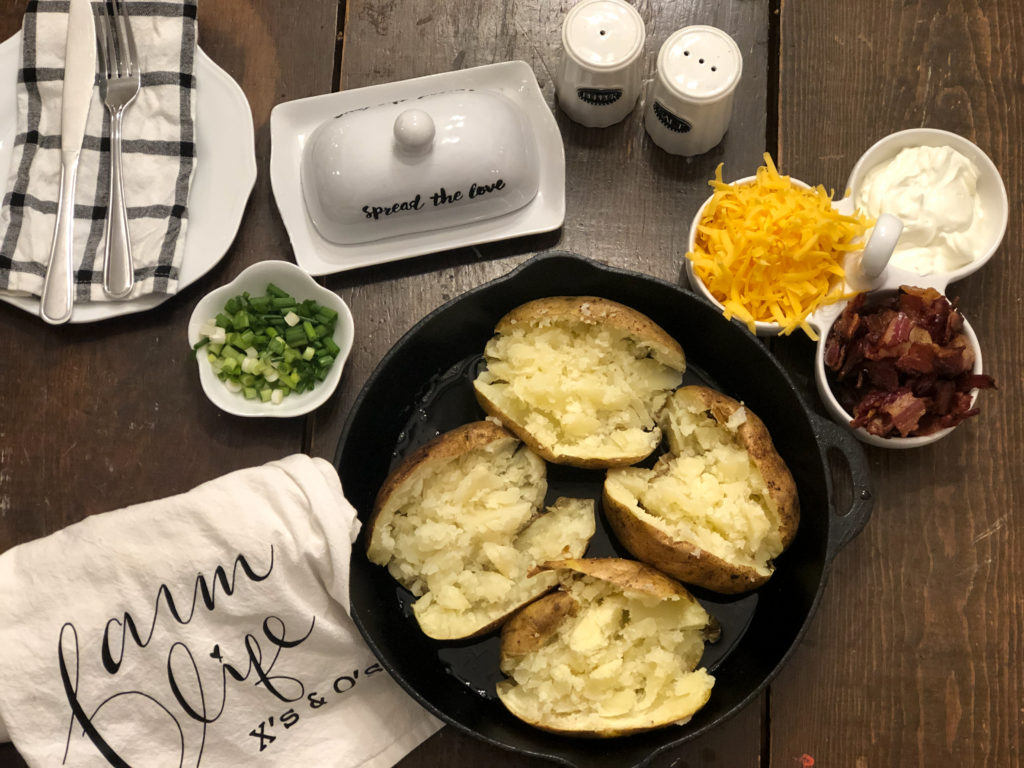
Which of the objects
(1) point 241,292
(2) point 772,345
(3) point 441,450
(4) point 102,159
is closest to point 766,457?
(2) point 772,345

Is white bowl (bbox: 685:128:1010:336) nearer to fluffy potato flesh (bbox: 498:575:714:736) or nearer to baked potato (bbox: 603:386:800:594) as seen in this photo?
baked potato (bbox: 603:386:800:594)

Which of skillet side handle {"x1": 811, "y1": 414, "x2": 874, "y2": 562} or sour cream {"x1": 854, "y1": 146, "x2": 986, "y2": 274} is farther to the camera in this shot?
sour cream {"x1": 854, "y1": 146, "x2": 986, "y2": 274}

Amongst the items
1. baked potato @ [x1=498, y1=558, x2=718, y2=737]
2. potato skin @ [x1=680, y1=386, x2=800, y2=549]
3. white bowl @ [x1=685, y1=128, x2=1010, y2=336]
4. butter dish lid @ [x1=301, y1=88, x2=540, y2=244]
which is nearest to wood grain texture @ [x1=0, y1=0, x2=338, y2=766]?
butter dish lid @ [x1=301, y1=88, x2=540, y2=244]

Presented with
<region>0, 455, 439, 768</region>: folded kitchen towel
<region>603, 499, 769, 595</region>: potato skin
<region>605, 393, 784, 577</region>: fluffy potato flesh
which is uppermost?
<region>605, 393, 784, 577</region>: fluffy potato flesh

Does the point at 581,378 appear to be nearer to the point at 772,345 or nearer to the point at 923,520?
the point at 772,345

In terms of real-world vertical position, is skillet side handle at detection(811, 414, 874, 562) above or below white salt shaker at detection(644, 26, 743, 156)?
below

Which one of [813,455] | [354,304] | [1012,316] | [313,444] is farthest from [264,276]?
[1012,316]

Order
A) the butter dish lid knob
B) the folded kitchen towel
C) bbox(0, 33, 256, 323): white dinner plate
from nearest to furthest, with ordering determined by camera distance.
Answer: the folded kitchen towel → the butter dish lid knob → bbox(0, 33, 256, 323): white dinner plate
